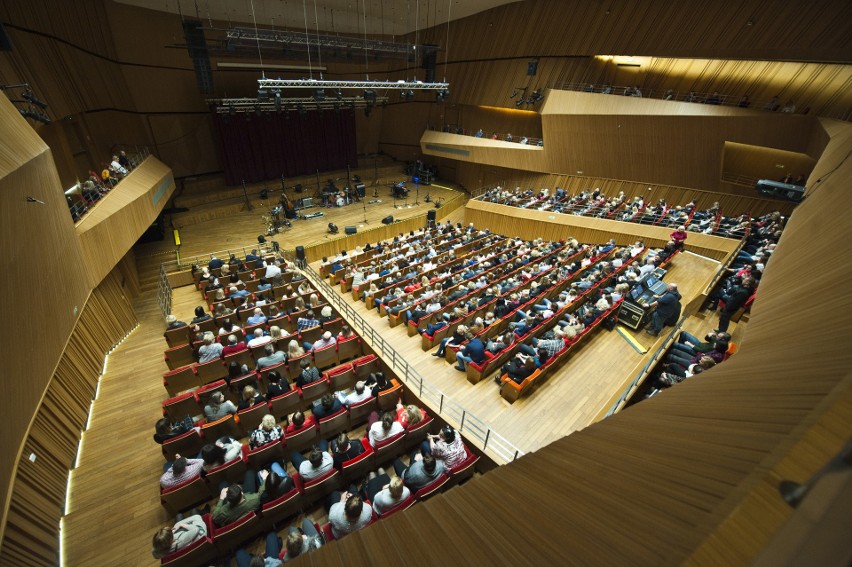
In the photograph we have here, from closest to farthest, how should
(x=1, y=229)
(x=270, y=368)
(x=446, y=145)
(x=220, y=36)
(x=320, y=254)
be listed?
(x=1, y=229)
(x=270, y=368)
(x=320, y=254)
(x=220, y=36)
(x=446, y=145)

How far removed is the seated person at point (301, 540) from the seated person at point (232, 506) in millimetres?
576

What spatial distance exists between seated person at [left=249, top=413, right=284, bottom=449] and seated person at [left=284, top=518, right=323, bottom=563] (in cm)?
108

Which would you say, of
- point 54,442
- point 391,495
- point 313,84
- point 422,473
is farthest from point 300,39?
point 391,495

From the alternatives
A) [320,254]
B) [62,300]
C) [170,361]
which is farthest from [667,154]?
[62,300]

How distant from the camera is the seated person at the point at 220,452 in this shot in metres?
3.58

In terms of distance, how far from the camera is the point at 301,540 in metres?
Answer: 2.64

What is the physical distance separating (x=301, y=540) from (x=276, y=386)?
7.28 ft

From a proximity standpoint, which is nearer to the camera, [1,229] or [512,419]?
[1,229]

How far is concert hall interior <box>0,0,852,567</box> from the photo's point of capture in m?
1.10

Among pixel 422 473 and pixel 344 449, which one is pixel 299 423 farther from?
pixel 422 473

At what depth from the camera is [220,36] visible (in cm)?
1209

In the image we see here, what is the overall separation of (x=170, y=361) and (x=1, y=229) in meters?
2.65

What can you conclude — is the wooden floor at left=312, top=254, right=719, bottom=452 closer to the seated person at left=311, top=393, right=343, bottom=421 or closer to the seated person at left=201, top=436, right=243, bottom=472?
the seated person at left=311, top=393, right=343, bottom=421

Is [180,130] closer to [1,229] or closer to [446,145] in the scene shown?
[446,145]
